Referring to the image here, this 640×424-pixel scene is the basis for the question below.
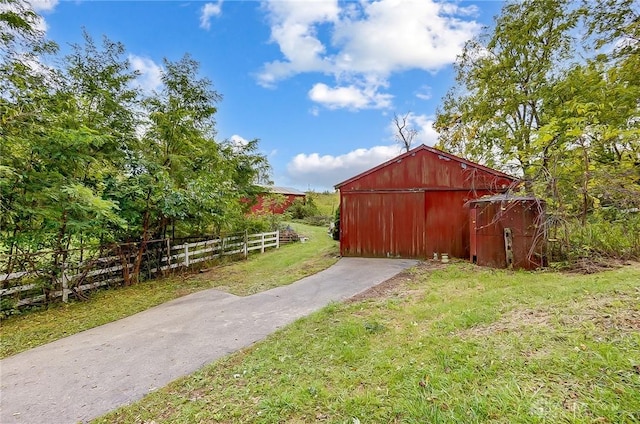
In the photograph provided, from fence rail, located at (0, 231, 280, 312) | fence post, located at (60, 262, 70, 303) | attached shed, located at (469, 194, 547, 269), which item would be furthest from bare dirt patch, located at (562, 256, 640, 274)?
fence post, located at (60, 262, 70, 303)

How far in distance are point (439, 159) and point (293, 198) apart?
70.0 ft

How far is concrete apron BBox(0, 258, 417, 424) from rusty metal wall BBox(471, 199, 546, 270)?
3.81 metres

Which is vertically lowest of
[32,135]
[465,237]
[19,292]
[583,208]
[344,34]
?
[19,292]

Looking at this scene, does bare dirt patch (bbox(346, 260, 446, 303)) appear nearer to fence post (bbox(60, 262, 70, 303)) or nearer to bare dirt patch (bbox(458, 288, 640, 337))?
bare dirt patch (bbox(458, 288, 640, 337))

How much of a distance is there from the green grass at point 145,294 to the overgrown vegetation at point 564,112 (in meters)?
6.35

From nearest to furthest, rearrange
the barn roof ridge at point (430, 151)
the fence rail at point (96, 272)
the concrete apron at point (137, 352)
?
the concrete apron at point (137, 352)
the fence rail at point (96, 272)
the barn roof ridge at point (430, 151)

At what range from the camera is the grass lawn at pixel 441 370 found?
2.17m

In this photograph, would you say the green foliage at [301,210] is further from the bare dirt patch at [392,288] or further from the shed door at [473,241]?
the bare dirt patch at [392,288]

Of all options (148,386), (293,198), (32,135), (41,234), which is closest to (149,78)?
(32,135)

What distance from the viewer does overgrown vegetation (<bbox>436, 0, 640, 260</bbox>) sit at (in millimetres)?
6852

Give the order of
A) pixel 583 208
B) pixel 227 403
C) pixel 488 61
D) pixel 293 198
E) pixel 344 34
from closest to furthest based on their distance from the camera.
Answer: pixel 227 403 → pixel 583 208 → pixel 344 34 → pixel 488 61 → pixel 293 198

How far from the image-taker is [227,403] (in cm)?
271

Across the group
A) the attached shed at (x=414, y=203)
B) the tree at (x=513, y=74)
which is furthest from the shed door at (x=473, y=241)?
the tree at (x=513, y=74)

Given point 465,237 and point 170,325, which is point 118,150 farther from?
point 465,237
